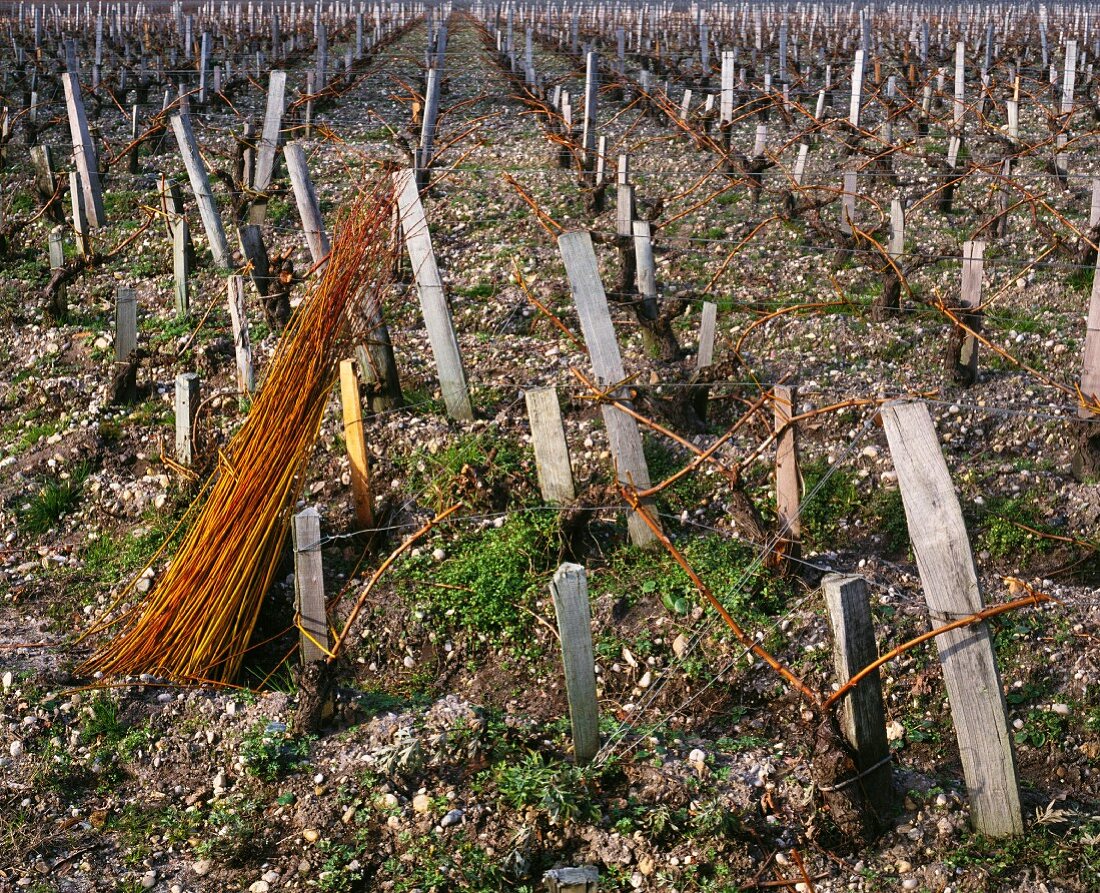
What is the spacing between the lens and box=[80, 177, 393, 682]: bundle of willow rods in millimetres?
4035

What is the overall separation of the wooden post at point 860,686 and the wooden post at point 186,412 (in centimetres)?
343

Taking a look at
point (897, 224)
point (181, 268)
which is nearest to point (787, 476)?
point (897, 224)

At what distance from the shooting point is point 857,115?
13.1 metres

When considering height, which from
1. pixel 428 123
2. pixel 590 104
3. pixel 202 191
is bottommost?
pixel 202 191

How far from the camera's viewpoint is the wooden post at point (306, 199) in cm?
567

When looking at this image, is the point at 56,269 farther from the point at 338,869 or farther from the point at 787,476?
the point at 338,869

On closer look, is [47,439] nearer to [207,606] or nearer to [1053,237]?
[207,606]

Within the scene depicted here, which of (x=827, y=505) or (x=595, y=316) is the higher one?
(x=595, y=316)

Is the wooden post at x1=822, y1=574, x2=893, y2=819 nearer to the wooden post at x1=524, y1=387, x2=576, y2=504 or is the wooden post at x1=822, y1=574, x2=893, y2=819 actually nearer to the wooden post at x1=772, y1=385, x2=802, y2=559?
the wooden post at x1=772, y1=385, x2=802, y2=559

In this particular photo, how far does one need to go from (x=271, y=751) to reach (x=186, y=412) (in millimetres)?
2251

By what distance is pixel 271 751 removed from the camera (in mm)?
3537

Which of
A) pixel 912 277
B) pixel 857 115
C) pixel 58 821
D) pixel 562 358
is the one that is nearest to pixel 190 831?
pixel 58 821

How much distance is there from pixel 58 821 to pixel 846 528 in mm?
3561

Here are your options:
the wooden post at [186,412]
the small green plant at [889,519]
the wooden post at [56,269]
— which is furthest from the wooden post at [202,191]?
the small green plant at [889,519]
